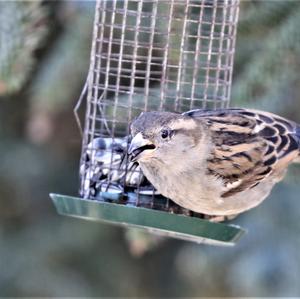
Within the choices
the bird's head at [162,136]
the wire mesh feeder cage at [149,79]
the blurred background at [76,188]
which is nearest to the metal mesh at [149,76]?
the wire mesh feeder cage at [149,79]

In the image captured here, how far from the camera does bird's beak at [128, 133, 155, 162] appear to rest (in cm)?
278

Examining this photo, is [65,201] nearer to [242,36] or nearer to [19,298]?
[242,36]

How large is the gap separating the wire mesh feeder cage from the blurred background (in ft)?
0.35

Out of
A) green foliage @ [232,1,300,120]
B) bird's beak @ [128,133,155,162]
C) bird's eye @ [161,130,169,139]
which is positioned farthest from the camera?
green foliage @ [232,1,300,120]

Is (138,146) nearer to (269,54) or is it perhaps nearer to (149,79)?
(149,79)

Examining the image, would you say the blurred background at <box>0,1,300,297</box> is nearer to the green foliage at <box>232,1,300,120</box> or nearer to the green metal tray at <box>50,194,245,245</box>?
the green foliage at <box>232,1,300,120</box>

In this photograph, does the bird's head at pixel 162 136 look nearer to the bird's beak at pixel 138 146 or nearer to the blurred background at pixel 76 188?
the bird's beak at pixel 138 146

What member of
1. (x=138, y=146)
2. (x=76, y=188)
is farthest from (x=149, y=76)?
Result: (x=76, y=188)

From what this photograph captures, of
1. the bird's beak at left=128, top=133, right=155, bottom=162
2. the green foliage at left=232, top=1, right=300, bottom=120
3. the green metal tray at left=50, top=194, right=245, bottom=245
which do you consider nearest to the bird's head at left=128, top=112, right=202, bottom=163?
the bird's beak at left=128, top=133, right=155, bottom=162

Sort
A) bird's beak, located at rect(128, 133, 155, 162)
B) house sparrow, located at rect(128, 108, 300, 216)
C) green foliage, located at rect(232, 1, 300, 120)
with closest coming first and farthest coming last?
1. bird's beak, located at rect(128, 133, 155, 162)
2. house sparrow, located at rect(128, 108, 300, 216)
3. green foliage, located at rect(232, 1, 300, 120)

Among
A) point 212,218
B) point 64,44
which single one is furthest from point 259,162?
point 64,44

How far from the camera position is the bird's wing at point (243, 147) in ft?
10.1

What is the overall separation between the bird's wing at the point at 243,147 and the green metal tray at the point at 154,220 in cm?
15

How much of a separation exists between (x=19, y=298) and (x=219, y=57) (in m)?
1.70
